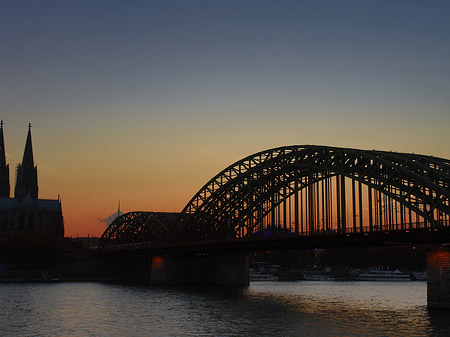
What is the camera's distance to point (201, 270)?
123 m

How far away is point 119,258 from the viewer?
157 m

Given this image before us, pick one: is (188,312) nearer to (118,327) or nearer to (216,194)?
(118,327)

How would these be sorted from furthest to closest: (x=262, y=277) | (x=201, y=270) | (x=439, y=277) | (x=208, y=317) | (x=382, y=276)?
(x=382, y=276), (x=262, y=277), (x=201, y=270), (x=439, y=277), (x=208, y=317)

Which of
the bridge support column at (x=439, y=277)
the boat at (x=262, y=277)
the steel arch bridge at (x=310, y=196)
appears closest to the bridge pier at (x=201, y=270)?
the steel arch bridge at (x=310, y=196)

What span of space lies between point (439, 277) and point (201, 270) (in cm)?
6397

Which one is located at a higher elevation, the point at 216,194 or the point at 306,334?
the point at 216,194

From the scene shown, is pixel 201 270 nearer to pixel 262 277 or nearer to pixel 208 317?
pixel 262 277

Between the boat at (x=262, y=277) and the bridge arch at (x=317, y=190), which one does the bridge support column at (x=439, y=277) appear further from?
the boat at (x=262, y=277)

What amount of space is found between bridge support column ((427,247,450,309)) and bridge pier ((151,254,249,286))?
5537 cm

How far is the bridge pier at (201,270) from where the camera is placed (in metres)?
119

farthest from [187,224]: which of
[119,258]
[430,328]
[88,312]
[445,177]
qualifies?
[430,328]

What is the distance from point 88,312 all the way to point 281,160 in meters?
41.5

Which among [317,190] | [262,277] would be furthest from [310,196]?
[262,277]

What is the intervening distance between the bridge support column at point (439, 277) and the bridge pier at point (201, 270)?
2180 inches
